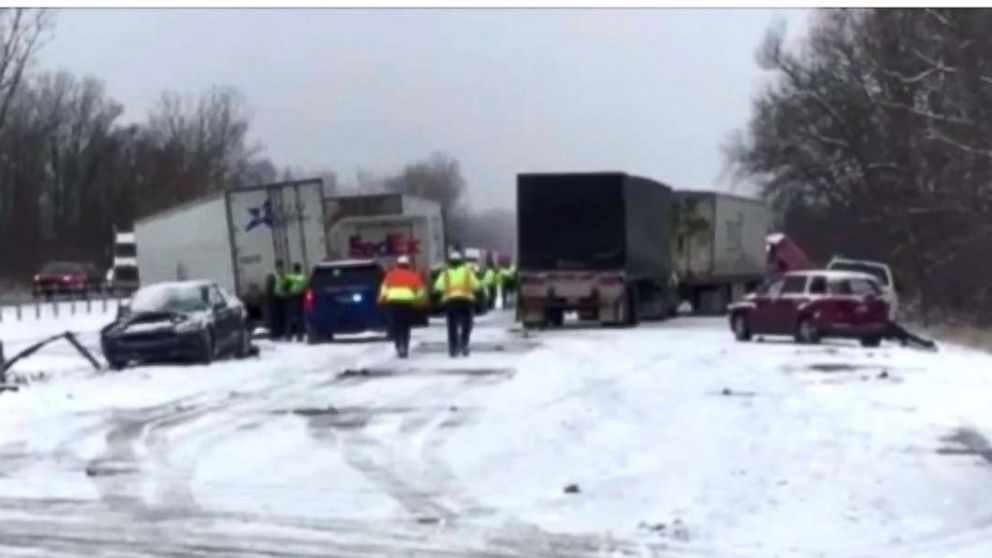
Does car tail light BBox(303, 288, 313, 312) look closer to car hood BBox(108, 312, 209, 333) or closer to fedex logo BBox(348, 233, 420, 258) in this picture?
car hood BBox(108, 312, 209, 333)

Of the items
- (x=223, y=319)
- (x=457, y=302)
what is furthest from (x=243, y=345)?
(x=457, y=302)


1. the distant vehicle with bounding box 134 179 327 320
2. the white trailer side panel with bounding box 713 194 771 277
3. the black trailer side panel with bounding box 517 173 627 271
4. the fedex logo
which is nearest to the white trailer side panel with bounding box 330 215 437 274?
the fedex logo

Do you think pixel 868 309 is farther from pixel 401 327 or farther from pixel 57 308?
pixel 57 308

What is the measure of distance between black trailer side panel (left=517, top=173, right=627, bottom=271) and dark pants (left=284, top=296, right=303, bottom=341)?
17.6 feet

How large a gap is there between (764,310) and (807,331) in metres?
1.38

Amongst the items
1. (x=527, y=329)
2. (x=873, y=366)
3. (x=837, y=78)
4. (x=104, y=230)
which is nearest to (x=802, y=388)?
(x=873, y=366)

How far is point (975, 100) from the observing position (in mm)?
54188

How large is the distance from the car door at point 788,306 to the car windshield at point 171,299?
10842 mm

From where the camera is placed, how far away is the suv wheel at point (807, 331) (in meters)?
39.5

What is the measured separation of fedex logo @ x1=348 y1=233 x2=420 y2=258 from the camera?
173 feet

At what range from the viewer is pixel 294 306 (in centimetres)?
4412

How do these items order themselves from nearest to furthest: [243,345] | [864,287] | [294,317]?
1. [243,345]
2. [864,287]
3. [294,317]

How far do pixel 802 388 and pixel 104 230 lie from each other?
101 metres

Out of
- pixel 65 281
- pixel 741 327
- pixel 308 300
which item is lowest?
pixel 65 281
